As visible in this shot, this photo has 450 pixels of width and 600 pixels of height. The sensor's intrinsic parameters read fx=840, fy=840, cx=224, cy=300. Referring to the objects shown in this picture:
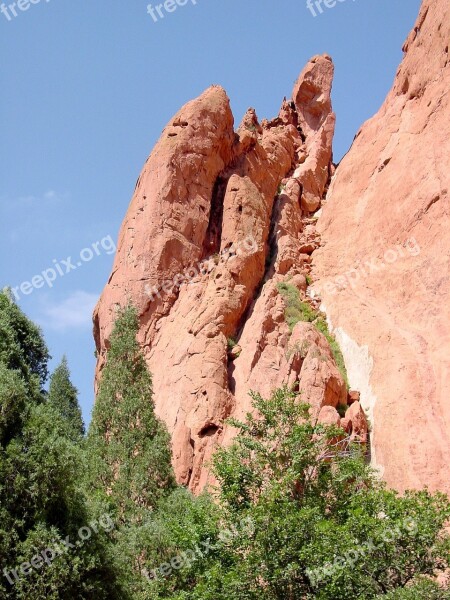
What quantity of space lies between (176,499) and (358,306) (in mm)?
11900

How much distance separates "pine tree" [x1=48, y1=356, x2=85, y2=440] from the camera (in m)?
40.6

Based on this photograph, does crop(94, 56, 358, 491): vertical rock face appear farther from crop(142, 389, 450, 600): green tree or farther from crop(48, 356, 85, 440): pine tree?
crop(142, 389, 450, 600): green tree

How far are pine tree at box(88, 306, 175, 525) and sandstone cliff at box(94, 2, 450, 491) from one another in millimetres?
1566

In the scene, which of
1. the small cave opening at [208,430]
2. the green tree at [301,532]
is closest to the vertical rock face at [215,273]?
the small cave opening at [208,430]

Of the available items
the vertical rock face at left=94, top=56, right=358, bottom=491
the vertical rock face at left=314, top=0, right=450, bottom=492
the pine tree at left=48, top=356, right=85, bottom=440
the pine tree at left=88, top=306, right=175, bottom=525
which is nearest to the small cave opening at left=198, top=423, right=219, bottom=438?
the vertical rock face at left=94, top=56, right=358, bottom=491

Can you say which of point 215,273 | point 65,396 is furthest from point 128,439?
point 65,396

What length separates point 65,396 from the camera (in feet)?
138

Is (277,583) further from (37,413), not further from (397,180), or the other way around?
(397,180)

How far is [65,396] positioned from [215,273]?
11999 mm

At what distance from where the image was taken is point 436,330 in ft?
94.4

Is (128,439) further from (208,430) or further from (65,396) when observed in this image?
(65,396)

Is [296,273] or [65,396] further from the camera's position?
[65,396]

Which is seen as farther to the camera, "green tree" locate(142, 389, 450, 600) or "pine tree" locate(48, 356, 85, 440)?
"pine tree" locate(48, 356, 85, 440)

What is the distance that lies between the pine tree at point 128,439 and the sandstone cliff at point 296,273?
1.57 m
